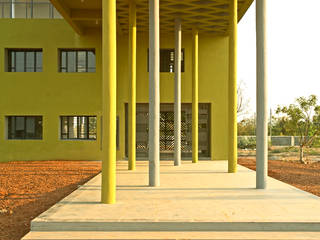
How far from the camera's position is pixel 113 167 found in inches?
266

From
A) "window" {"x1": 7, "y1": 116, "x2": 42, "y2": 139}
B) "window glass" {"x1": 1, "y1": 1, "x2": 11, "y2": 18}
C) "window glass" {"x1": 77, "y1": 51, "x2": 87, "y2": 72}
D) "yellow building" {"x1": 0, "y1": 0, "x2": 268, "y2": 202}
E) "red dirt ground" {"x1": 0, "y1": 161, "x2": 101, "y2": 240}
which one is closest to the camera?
"red dirt ground" {"x1": 0, "y1": 161, "x2": 101, "y2": 240}

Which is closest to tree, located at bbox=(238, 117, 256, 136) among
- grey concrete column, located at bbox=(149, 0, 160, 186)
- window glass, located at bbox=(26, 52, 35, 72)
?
window glass, located at bbox=(26, 52, 35, 72)

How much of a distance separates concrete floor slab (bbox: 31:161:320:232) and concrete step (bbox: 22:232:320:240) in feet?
0.41

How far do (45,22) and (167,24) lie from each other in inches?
271

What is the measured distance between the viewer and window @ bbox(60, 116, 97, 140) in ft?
54.7

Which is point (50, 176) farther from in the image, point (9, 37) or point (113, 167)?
point (9, 37)

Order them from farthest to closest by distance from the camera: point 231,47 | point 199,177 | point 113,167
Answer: point 231,47 → point 199,177 → point 113,167

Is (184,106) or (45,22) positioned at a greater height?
(45,22)

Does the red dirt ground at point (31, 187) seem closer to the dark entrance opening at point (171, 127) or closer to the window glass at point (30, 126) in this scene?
the window glass at point (30, 126)

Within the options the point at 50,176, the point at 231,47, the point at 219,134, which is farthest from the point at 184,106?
the point at 50,176

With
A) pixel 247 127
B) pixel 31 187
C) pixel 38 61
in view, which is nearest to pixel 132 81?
pixel 31 187

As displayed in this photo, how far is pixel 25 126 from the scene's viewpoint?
54.6 feet

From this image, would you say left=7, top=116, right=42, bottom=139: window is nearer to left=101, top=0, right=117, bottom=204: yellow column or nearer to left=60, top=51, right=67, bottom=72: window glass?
left=60, top=51, right=67, bottom=72: window glass

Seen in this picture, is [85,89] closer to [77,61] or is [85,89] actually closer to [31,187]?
[77,61]
